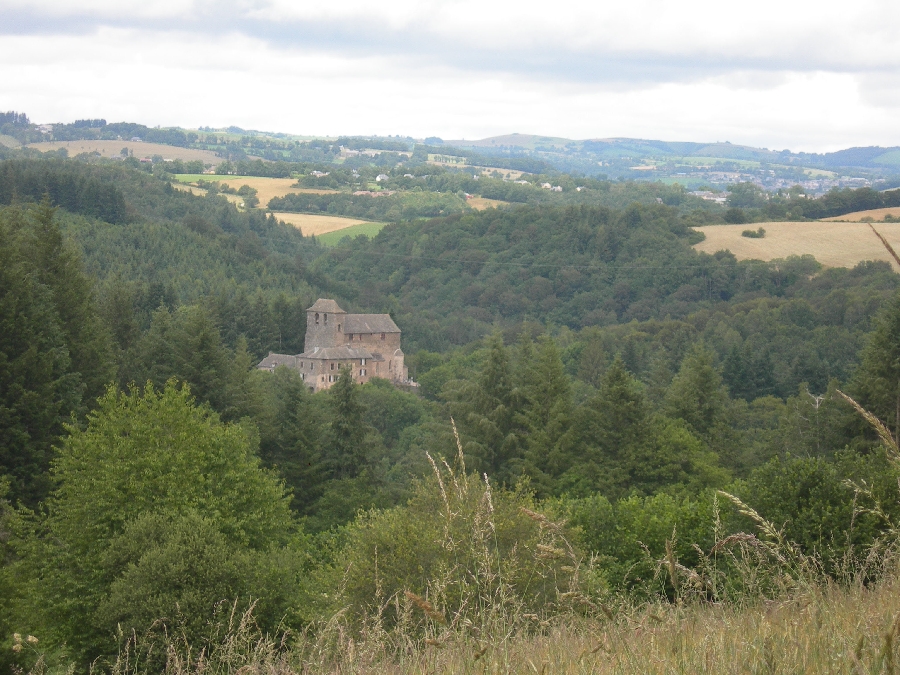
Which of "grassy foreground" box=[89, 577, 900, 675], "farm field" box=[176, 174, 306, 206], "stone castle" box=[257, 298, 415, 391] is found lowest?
"stone castle" box=[257, 298, 415, 391]

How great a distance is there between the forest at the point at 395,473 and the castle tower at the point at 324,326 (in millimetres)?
2421

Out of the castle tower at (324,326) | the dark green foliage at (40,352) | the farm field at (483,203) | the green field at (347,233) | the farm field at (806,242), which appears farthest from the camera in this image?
the farm field at (483,203)

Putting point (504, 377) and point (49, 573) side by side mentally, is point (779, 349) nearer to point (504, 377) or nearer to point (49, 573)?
point (504, 377)

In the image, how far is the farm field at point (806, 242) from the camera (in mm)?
73375

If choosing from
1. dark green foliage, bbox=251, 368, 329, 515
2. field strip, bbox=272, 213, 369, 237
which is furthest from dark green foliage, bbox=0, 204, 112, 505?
field strip, bbox=272, 213, 369, 237

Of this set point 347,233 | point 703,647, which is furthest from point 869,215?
point 703,647

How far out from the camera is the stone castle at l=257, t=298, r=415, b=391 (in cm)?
5850

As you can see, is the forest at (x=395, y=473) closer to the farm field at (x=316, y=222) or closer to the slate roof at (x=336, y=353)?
the slate roof at (x=336, y=353)

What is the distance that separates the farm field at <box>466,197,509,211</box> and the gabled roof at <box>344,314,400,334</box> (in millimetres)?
74602

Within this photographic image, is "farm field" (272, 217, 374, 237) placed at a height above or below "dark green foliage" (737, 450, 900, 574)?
below

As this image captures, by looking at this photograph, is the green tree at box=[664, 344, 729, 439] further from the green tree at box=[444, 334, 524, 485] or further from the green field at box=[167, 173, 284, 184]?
the green field at box=[167, 173, 284, 184]

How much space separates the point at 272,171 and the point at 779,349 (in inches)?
4330

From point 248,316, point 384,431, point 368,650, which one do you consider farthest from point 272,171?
point 368,650

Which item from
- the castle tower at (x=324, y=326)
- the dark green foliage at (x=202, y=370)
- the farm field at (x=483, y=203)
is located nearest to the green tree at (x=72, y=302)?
the dark green foliage at (x=202, y=370)
